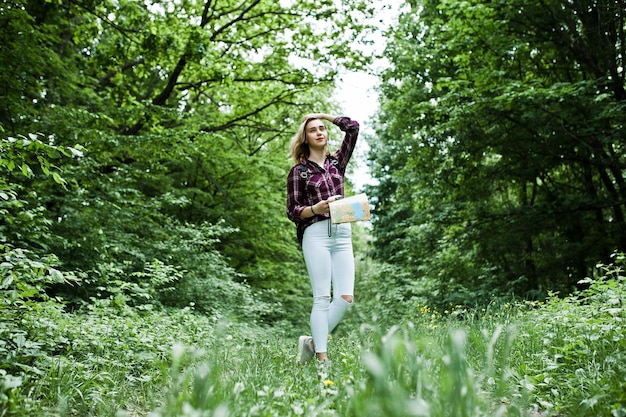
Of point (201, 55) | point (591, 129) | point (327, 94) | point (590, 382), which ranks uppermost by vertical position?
point (327, 94)

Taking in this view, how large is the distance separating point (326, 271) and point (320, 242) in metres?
0.22

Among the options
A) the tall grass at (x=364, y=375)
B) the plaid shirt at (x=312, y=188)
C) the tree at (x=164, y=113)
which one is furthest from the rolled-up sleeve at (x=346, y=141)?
the tree at (x=164, y=113)

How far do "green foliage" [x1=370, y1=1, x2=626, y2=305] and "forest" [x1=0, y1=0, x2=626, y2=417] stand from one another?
0.05 metres

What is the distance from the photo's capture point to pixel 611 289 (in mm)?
4137

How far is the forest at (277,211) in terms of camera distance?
243 centimetres

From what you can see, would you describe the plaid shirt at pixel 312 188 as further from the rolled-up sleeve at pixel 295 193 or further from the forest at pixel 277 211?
the forest at pixel 277 211

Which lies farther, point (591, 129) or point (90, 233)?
point (591, 129)

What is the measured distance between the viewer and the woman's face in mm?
3910

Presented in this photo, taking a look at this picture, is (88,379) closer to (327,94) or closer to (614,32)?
(614,32)

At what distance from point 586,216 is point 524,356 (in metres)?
7.32

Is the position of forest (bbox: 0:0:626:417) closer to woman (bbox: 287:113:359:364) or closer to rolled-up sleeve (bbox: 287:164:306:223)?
woman (bbox: 287:113:359:364)

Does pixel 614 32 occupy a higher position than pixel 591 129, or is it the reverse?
pixel 614 32

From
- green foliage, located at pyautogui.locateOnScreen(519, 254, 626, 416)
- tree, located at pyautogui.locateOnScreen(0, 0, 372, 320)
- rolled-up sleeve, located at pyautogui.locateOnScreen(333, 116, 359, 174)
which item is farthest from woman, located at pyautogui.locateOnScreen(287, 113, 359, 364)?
tree, located at pyautogui.locateOnScreen(0, 0, 372, 320)

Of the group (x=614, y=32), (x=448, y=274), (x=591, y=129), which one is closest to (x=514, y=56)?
(x=614, y=32)
